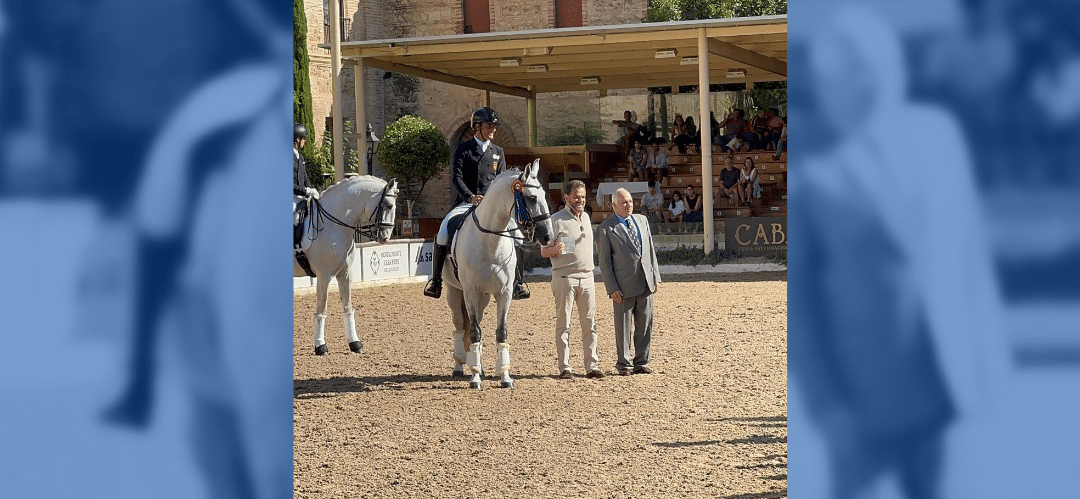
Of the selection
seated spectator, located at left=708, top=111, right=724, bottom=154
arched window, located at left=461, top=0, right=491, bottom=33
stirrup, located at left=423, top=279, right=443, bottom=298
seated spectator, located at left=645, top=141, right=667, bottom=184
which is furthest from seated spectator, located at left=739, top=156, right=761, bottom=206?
arched window, located at left=461, top=0, right=491, bottom=33

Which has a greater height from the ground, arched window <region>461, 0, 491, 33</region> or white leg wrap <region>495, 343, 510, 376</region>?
arched window <region>461, 0, 491, 33</region>

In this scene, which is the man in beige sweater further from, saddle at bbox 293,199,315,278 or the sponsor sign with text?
the sponsor sign with text

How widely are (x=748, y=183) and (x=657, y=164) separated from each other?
337cm

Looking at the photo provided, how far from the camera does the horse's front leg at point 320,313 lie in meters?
11.9

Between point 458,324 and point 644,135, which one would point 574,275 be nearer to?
point 458,324

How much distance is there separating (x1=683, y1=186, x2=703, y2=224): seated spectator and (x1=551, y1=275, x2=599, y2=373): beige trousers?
483 inches

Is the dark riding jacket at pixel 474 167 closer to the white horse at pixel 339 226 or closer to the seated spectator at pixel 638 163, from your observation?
the white horse at pixel 339 226

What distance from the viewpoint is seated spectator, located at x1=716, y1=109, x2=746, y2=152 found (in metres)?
27.6

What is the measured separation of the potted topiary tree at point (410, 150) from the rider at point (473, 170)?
21.6 metres

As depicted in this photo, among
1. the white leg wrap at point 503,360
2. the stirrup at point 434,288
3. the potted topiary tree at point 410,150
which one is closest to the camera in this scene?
the white leg wrap at point 503,360

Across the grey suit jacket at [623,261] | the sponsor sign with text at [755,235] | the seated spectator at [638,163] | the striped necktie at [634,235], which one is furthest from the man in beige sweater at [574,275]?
the seated spectator at [638,163]

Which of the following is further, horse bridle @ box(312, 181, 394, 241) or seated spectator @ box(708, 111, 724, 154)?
seated spectator @ box(708, 111, 724, 154)
